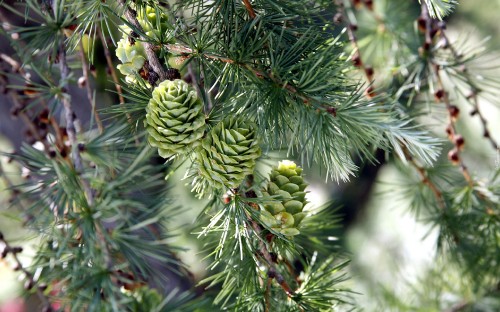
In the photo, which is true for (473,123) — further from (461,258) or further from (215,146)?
(215,146)

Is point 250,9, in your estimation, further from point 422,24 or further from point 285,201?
point 422,24

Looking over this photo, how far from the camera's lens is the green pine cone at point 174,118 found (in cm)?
44

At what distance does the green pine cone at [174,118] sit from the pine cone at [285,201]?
0.08m

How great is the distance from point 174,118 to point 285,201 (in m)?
0.12

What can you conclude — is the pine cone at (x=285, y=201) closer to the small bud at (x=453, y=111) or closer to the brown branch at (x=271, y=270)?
the brown branch at (x=271, y=270)

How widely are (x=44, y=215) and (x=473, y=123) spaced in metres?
1.54

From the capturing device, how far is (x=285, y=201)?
0.49 meters

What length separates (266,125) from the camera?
46cm

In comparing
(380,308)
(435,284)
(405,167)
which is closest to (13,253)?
(405,167)

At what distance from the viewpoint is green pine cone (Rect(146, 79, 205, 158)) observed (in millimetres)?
439

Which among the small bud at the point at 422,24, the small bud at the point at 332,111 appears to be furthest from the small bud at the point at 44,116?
the small bud at the point at 422,24

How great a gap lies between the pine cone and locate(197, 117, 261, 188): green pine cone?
4cm

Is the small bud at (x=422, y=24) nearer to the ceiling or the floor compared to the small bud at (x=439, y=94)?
nearer to the ceiling

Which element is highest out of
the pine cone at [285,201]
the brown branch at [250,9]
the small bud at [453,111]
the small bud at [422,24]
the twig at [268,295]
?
the brown branch at [250,9]
